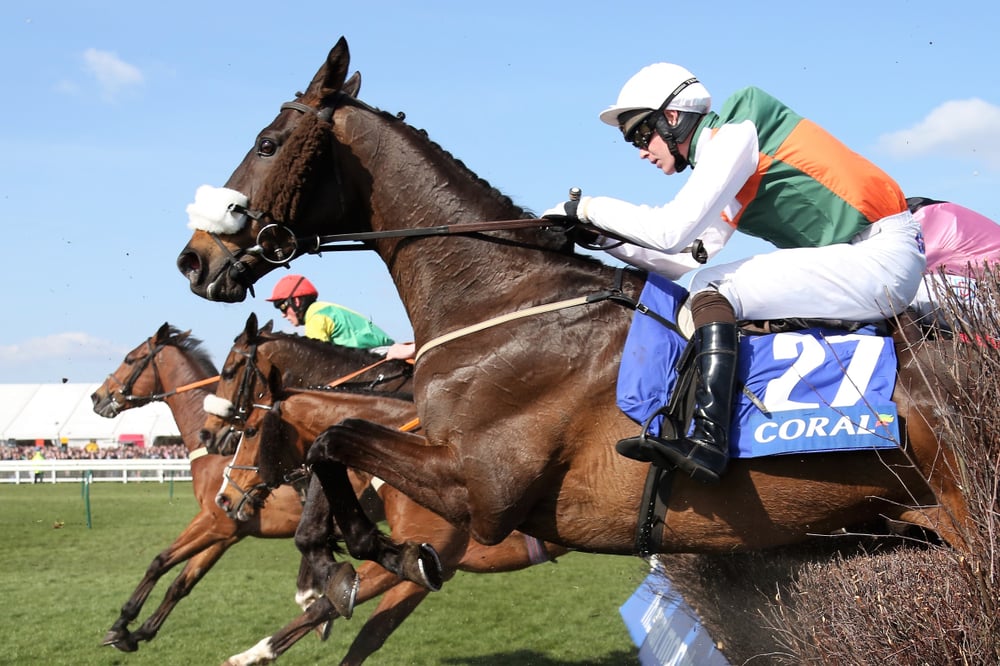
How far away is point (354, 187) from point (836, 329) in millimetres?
2020

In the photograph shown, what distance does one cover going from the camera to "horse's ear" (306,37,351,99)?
13.7ft

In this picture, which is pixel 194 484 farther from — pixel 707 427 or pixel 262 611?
pixel 707 427

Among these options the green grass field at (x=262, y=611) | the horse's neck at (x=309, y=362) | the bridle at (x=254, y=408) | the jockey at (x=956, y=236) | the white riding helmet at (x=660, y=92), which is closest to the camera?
the white riding helmet at (x=660, y=92)

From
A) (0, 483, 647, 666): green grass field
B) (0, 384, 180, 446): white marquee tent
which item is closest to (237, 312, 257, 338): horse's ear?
(0, 483, 647, 666): green grass field

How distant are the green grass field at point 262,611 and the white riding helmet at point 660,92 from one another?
3337mm

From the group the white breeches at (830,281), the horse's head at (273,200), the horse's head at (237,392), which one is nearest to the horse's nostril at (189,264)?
the horse's head at (273,200)

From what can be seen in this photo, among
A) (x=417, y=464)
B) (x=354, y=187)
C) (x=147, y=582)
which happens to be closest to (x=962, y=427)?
(x=417, y=464)

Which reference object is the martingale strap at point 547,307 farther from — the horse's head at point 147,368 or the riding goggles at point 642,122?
the horse's head at point 147,368

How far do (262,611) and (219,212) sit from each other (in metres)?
6.42

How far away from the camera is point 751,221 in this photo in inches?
153

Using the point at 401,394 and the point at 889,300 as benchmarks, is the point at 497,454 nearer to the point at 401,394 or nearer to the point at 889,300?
the point at 889,300

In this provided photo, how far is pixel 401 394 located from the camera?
6691 millimetres

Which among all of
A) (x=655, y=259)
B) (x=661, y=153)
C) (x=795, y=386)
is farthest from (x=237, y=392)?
(x=795, y=386)

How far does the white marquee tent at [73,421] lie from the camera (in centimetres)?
4597
